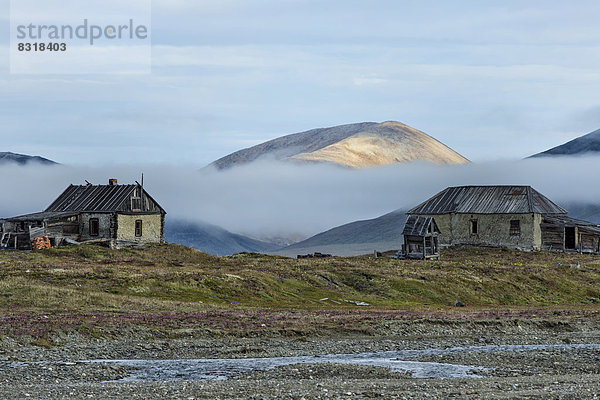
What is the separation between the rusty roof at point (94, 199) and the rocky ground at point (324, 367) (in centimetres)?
4978

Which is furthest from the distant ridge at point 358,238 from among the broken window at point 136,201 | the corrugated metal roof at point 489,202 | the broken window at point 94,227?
the broken window at point 94,227

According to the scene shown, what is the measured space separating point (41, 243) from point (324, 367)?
55305 mm

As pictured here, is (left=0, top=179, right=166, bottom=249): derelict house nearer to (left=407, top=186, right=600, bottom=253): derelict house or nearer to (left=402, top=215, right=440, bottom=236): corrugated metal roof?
(left=402, top=215, right=440, bottom=236): corrugated metal roof

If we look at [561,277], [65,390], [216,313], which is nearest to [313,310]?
[216,313]

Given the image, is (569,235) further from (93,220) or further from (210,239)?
(210,239)

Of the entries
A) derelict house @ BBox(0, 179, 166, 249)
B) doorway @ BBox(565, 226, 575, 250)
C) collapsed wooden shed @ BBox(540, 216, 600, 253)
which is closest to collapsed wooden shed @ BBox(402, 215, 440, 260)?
collapsed wooden shed @ BBox(540, 216, 600, 253)

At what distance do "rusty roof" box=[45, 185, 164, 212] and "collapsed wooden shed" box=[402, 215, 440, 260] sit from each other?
1197 inches

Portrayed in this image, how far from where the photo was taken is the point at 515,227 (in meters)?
96.8

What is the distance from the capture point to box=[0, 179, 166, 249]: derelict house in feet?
269

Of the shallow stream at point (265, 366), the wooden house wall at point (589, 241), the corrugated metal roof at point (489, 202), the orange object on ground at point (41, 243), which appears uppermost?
the corrugated metal roof at point (489, 202)

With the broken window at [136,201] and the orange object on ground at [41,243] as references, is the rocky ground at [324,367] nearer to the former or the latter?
the orange object on ground at [41,243]

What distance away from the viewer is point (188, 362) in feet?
109

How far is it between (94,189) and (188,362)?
61.8 meters

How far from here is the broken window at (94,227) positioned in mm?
86188
